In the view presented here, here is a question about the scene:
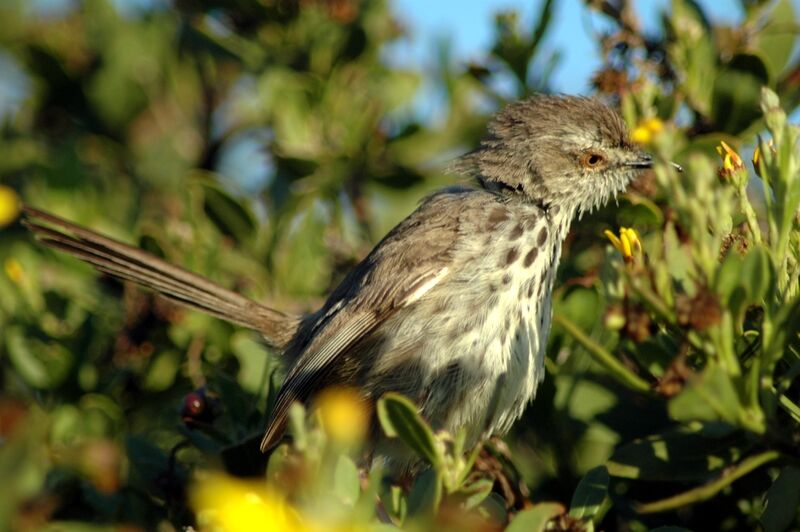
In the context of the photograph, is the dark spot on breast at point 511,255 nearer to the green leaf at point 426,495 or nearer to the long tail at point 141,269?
the long tail at point 141,269

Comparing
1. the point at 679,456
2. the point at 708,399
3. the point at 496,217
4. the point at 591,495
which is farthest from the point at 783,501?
the point at 496,217

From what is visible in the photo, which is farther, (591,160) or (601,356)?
(591,160)

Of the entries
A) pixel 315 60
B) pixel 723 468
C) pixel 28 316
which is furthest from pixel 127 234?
pixel 723 468

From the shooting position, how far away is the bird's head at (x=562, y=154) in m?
5.04

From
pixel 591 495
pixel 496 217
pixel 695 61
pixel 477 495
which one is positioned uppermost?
pixel 695 61

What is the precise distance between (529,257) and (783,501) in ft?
6.40

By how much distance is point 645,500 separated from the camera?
12.2ft

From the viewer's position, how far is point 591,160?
5152mm

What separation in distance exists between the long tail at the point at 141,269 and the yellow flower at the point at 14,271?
182 millimetres

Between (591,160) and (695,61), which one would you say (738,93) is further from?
(591,160)

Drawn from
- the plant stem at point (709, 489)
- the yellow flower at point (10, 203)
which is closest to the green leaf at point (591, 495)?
the plant stem at point (709, 489)

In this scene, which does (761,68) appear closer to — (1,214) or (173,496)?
(173,496)

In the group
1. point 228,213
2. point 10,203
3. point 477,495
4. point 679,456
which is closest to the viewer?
point 679,456

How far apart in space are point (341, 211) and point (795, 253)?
10.1ft
